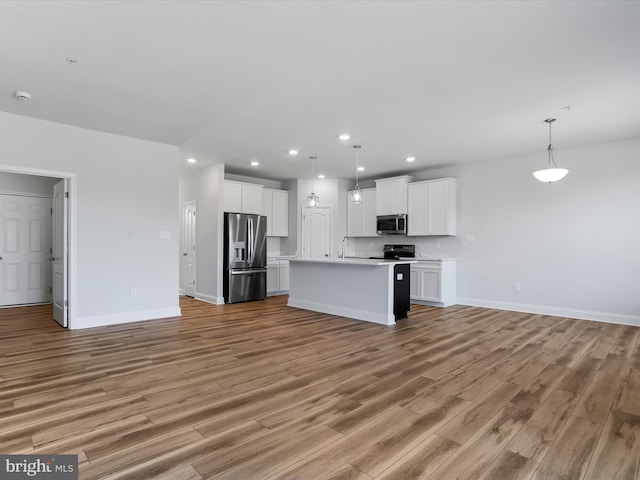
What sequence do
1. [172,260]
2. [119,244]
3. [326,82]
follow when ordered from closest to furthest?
[326,82] < [119,244] < [172,260]

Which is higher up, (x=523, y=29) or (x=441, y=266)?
(x=523, y=29)

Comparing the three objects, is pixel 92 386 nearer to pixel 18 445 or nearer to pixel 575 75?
pixel 18 445

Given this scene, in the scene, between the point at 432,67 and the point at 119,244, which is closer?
the point at 432,67

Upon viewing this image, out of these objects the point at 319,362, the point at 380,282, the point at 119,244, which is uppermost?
the point at 119,244

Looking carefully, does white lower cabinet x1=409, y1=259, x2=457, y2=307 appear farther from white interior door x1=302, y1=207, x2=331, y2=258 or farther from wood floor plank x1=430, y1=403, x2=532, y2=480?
wood floor plank x1=430, y1=403, x2=532, y2=480

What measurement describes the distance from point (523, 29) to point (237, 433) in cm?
340

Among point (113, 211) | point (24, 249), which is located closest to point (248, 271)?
point (113, 211)

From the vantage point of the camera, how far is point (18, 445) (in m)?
2.02

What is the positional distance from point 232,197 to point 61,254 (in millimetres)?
3163

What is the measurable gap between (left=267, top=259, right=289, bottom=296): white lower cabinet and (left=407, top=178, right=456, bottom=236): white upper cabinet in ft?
9.82

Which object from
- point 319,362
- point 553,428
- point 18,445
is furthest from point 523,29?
point 18,445

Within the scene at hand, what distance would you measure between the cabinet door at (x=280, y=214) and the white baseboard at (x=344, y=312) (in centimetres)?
221

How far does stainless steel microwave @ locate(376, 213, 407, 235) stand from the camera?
749 centimetres

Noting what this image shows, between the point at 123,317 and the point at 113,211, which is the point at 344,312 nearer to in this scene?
the point at 123,317
